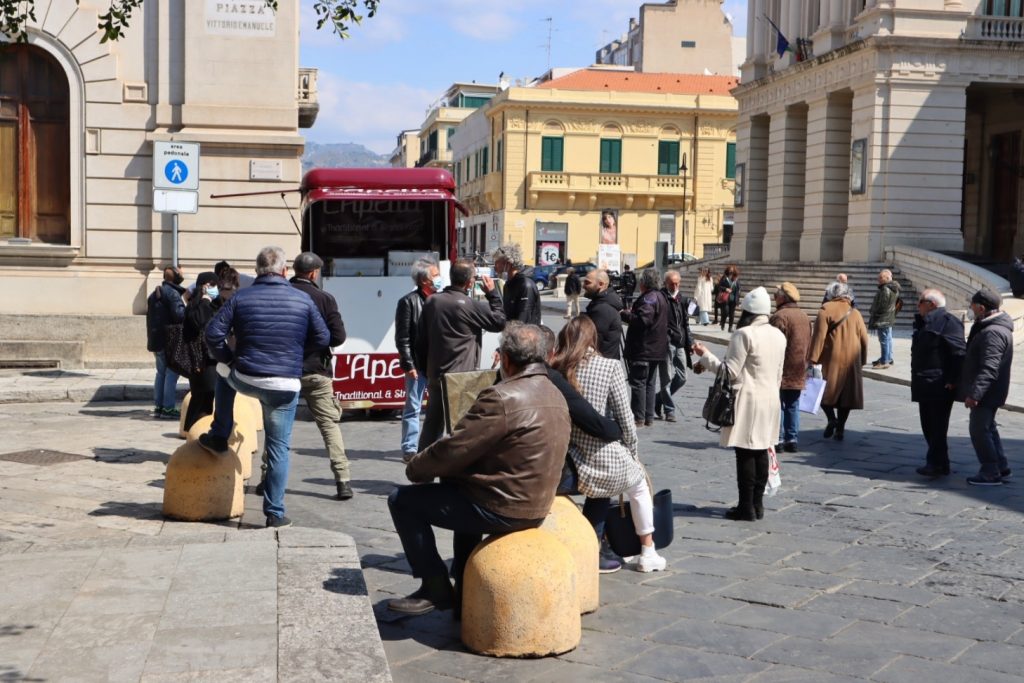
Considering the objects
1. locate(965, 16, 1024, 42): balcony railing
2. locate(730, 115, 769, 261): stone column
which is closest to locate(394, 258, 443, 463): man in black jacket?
locate(965, 16, 1024, 42): balcony railing

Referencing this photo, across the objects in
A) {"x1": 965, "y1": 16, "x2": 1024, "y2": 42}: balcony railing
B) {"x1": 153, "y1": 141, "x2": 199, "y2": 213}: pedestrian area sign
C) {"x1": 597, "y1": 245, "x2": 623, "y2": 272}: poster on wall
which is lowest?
{"x1": 597, "y1": 245, "x2": 623, "y2": 272}: poster on wall

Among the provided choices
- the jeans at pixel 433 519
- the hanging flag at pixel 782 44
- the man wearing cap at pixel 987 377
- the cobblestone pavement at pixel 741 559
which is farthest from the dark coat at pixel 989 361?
the hanging flag at pixel 782 44

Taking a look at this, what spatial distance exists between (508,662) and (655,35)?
250 feet

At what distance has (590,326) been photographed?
7082mm

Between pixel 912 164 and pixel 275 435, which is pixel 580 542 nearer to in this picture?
pixel 275 435

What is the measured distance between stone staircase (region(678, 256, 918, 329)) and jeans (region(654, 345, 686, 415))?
1550 cm

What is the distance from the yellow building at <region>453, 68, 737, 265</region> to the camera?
6381 cm

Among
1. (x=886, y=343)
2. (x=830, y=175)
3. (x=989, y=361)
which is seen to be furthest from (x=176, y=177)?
(x=830, y=175)

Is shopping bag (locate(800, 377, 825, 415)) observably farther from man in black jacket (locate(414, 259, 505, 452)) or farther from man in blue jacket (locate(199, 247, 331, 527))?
man in blue jacket (locate(199, 247, 331, 527))

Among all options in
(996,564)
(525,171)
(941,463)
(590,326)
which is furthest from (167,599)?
(525,171)

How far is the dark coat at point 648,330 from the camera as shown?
1269 cm

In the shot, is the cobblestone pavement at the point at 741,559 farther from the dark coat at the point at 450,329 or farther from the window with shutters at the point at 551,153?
the window with shutters at the point at 551,153

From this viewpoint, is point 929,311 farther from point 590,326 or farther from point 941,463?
point 590,326

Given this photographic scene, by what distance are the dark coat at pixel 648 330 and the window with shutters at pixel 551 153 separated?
5216cm
